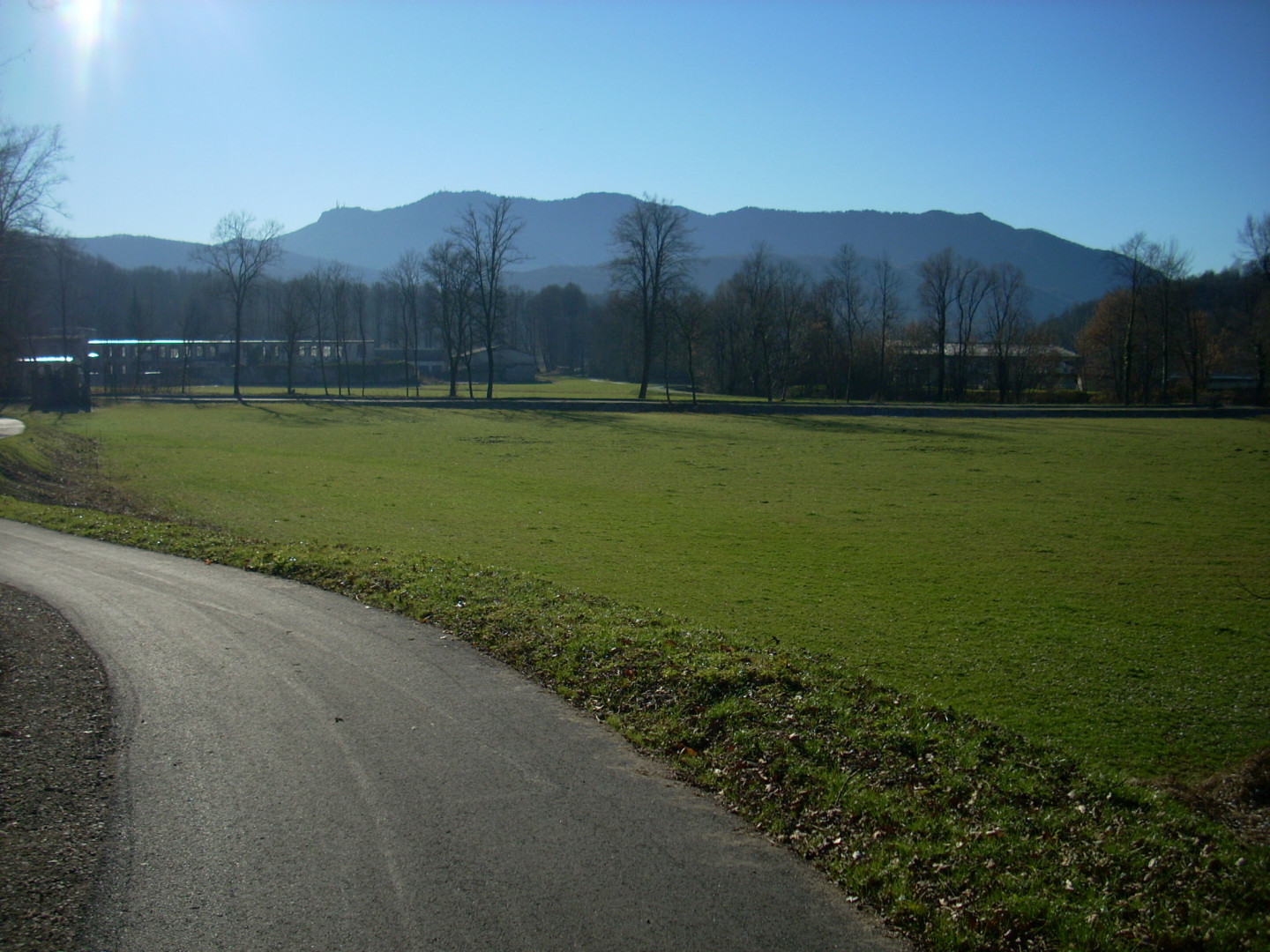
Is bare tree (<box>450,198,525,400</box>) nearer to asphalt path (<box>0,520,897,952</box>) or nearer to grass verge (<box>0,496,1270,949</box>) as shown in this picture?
grass verge (<box>0,496,1270,949</box>)

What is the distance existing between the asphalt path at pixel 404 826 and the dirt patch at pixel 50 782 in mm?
179

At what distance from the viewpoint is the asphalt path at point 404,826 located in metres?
4.80

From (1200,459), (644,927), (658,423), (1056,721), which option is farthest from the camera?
(658,423)

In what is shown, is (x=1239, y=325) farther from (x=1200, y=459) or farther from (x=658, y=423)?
(x=658, y=423)

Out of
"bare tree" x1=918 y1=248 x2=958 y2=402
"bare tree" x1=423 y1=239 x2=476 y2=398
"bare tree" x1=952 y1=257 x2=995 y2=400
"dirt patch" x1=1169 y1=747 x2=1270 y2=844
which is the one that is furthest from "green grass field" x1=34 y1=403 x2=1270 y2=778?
"bare tree" x1=918 y1=248 x2=958 y2=402

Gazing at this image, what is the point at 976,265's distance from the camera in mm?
99750

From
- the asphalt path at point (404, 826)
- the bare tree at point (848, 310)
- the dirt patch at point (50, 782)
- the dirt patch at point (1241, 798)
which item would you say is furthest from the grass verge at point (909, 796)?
the bare tree at point (848, 310)

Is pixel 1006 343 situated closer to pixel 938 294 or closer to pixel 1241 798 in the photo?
pixel 938 294

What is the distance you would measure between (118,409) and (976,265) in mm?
92771

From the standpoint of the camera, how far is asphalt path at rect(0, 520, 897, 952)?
4.80 metres

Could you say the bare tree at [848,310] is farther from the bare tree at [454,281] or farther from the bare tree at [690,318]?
the bare tree at [454,281]

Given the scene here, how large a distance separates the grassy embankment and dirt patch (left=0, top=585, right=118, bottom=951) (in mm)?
3950

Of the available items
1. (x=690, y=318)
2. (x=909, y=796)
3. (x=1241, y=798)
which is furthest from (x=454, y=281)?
(x=1241, y=798)

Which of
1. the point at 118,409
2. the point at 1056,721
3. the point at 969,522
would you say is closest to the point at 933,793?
the point at 1056,721
